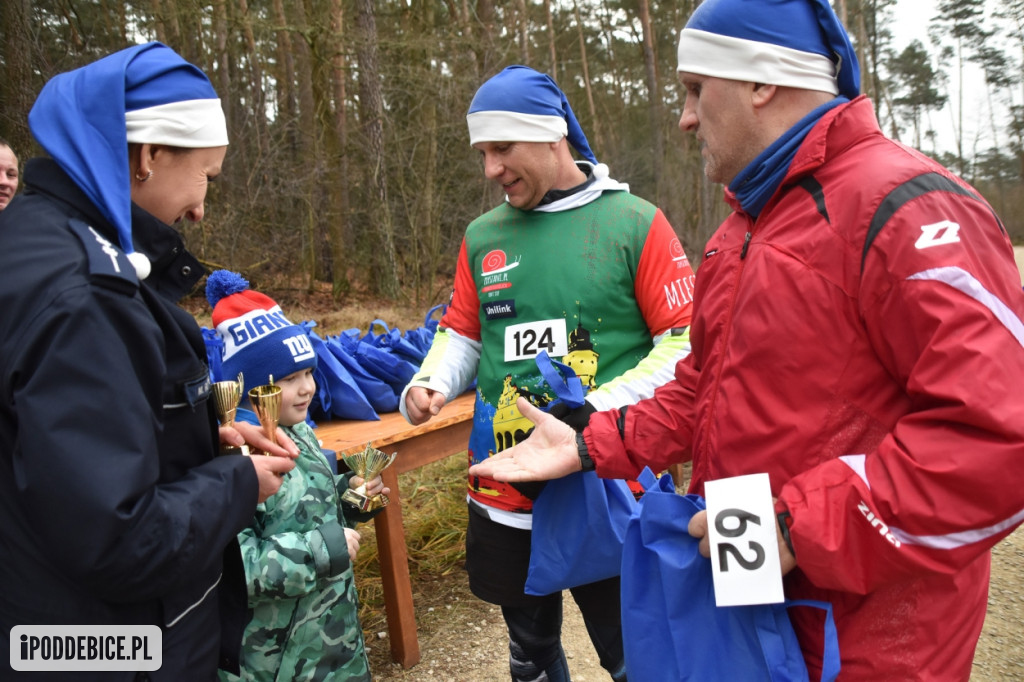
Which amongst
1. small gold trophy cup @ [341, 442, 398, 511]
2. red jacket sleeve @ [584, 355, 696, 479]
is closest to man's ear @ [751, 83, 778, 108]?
red jacket sleeve @ [584, 355, 696, 479]

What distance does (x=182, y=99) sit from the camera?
158 cm

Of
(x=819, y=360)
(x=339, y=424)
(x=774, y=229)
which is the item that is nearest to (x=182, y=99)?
(x=774, y=229)

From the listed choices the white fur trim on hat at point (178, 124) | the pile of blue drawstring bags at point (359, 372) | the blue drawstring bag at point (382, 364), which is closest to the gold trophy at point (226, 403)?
the white fur trim on hat at point (178, 124)

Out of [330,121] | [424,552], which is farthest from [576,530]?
[330,121]

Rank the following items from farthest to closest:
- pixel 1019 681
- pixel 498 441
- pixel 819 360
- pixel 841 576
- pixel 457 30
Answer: pixel 457 30 → pixel 1019 681 → pixel 498 441 → pixel 819 360 → pixel 841 576

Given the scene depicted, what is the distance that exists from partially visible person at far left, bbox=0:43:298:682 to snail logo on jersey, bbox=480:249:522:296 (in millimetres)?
1070

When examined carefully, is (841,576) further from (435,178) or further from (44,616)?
(435,178)

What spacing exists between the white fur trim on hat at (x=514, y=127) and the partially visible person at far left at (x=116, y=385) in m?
1.03

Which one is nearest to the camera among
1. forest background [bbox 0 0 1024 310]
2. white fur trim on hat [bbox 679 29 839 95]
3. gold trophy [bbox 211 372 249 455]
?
white fur trim on hat [bbox 679 29 839 95]

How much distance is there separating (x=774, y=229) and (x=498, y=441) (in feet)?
4.37

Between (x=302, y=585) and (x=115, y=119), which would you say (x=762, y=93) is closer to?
(x=115, y=119)

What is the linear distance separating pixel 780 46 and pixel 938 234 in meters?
0.51

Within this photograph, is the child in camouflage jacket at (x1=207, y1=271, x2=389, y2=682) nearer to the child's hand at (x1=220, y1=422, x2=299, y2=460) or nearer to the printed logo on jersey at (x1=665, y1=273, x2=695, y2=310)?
the child's hand at (x1=220, y1=422, x2=299, y2=460)

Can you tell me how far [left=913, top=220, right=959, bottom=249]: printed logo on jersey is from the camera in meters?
1.24
